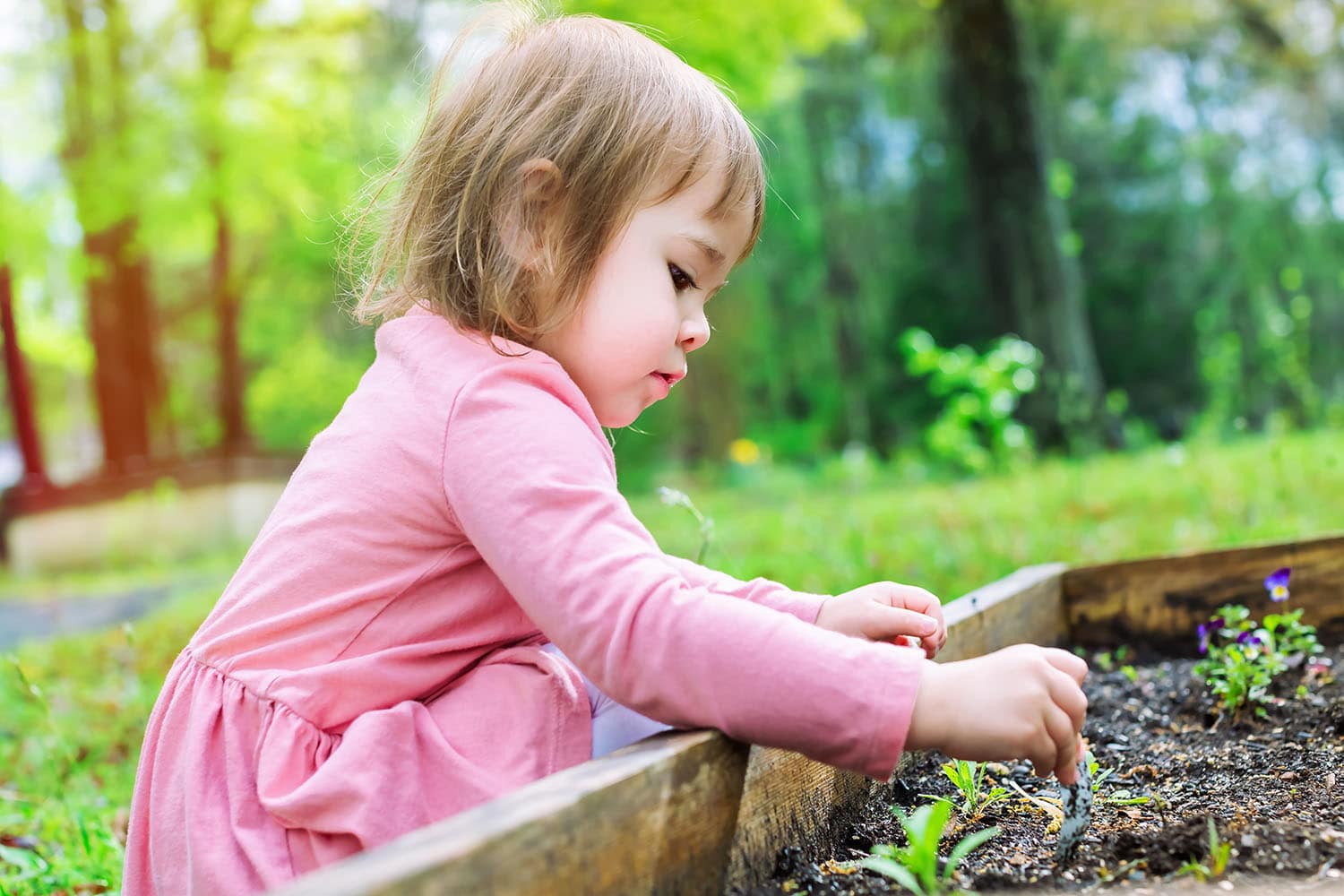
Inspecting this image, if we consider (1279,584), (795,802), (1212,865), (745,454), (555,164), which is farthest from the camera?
(745,454)

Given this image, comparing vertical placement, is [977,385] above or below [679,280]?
below

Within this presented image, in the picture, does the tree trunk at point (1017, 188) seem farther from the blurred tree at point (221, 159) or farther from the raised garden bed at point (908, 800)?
the raised garden bed at point (908, 800)

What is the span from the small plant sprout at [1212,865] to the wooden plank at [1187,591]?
47.8 inches

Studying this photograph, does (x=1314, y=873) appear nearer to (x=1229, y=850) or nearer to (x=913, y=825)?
(x=1229, y=850)

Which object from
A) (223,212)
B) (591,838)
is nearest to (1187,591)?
(591,838)

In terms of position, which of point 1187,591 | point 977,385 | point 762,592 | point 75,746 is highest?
point 762,592

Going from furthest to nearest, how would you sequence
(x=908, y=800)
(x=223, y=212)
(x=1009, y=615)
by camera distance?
(x=223, y=212) < (x=1009, y=615) < (x=908, y=800)

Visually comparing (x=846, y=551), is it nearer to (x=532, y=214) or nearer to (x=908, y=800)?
(x=908, y=800)

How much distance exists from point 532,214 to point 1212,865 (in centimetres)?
103

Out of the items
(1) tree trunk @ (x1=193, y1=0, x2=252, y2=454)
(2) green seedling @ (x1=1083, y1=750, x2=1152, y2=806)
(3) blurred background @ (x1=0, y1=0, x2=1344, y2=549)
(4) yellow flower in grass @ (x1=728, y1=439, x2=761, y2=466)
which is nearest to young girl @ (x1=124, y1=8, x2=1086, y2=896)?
(2) green seedling @ (x1=1083, y1=750, x2=1152, y2=806)

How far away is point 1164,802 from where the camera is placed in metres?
1.40

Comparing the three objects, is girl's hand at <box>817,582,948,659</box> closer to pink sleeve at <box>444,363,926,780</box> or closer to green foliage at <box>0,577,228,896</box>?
pink sleeve at <box>444,363,926,780</box>

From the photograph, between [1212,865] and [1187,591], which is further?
[1187,591]

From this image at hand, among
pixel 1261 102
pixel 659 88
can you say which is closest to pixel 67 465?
pixel 1261 102
